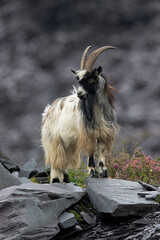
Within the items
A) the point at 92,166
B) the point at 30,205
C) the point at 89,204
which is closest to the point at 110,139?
the point at 92,166

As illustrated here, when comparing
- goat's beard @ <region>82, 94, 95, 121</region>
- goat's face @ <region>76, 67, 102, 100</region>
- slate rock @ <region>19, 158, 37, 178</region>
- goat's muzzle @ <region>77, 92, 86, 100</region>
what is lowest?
slate rock @ <region>19, 158, 37, 178</region>

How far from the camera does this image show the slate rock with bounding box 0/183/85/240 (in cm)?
459

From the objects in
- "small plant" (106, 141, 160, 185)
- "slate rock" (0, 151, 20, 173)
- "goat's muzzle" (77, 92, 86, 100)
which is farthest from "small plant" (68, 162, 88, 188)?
"goat's muzzle" (77, 92, 86, 100)

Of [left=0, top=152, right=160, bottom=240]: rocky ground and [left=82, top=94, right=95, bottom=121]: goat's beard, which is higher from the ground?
[left=82, top=94, right=95, bottom=121]: goat's beard

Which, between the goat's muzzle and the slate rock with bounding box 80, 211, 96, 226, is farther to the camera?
the goat's muzzle

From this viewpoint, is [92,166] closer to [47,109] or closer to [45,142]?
[45,142]

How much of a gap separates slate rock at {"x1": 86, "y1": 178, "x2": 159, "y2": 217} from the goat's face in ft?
4.58

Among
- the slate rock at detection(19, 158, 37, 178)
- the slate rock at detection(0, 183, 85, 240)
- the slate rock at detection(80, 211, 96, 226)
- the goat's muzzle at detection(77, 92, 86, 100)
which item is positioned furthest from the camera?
the slate rock at detection(19, 158, 37, 178)

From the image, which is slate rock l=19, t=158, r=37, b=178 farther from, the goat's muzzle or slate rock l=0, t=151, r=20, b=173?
the goat's muzzle

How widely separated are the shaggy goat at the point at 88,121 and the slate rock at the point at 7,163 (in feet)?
7.71

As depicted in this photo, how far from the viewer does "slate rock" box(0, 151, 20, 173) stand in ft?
29.9

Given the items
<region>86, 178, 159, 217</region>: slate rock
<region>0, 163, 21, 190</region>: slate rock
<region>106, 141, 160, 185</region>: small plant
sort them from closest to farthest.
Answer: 1. <region>86, 178, 159, 217</region>: slate rock
2. <region>0, 163, 21, 190</region>: slate rock
3. <region>106, 141, 160, 185</region>: small plant

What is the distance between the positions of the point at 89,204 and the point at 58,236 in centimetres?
115

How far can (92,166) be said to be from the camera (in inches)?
248
